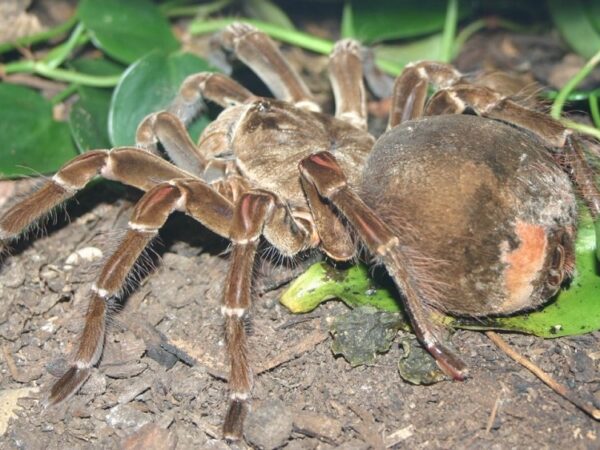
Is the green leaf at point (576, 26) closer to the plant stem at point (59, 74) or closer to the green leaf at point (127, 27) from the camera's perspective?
the green leaf at point (127, 27)

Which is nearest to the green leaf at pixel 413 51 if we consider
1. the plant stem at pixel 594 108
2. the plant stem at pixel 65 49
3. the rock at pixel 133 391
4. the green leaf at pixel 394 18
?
the green leaf at pixel 394 18

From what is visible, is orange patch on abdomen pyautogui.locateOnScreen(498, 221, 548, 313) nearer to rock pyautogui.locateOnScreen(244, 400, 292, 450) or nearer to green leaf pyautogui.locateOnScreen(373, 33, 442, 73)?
rock pyautogui.locateOnScreen(244, 400, 292, 450)

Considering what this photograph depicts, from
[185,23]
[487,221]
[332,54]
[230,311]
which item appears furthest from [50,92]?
[487,221]

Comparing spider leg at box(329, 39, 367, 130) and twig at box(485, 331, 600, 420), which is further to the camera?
spider leg at box(329, 39, 367, 130)

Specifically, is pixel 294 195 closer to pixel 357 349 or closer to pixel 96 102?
pixel 357 349

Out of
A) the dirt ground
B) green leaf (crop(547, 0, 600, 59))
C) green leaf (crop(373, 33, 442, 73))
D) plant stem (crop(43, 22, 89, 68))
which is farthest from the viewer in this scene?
green leaf (crop(373, 33, 442, 73))

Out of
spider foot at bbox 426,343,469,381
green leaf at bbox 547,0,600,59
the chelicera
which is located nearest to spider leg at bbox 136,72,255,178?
the chelicera
